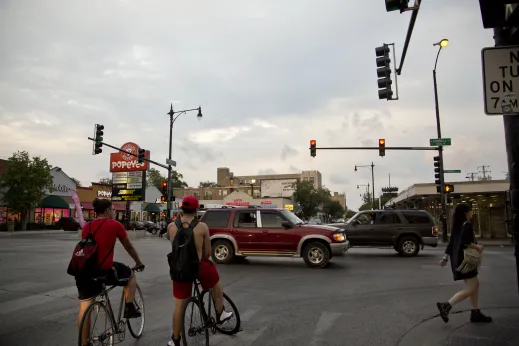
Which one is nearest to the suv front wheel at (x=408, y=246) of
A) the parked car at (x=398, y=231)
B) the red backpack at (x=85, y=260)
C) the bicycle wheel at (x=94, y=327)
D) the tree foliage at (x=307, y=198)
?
the parked car at (x=398, y=231)

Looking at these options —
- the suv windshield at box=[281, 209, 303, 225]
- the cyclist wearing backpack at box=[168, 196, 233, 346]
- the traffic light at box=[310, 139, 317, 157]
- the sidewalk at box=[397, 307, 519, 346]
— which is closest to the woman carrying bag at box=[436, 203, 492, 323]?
the sidewalk at box=[397, 307, 519, 346]

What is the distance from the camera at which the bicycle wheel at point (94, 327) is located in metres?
3.89

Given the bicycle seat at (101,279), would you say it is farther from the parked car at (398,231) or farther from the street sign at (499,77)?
the parked car at (398,231)

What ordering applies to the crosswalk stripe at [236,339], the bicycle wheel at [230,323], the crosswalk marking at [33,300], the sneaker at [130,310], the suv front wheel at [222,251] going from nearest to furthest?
the sneaker at [130,310] < the crosswalk stripe at [236,339] < the bicycle wheel at [230,323] < the crosswalk marking at [33,300] < the suv front wheel at [222,251]

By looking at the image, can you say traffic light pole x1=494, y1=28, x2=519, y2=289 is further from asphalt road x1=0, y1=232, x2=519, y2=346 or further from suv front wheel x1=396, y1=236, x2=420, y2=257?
suv front wheel x1=396, y1=236, x2=420, y2=257

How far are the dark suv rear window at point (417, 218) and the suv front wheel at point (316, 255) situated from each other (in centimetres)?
541

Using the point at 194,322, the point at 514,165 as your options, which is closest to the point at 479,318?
the point at 514,165

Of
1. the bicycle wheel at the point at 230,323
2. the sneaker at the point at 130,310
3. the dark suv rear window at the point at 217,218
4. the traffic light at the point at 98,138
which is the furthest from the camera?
the traffic light at the point at 98,138

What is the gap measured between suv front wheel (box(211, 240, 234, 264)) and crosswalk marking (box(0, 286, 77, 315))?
17.0 ft

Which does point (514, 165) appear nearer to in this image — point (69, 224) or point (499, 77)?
point (499, 77)

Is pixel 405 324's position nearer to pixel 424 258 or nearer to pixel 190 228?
pixel 190 228

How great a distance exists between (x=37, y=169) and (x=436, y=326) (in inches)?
1761

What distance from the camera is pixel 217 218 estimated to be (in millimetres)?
13055

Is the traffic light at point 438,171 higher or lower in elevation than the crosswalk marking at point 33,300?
higher
